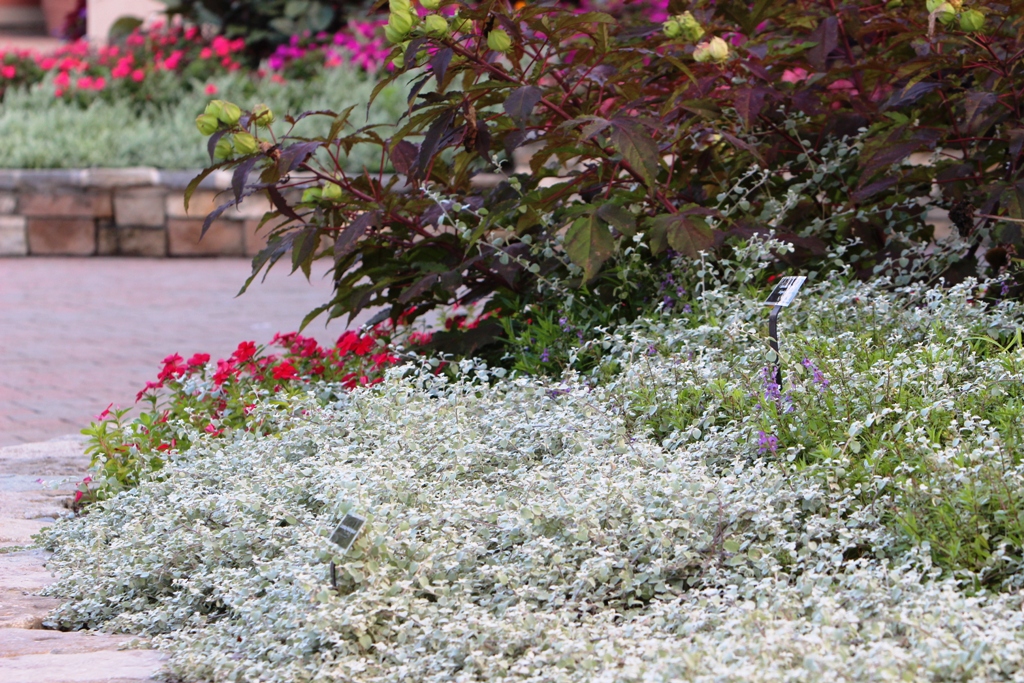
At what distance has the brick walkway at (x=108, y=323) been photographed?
511 centimetres

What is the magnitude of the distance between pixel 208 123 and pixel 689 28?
1.33 meters

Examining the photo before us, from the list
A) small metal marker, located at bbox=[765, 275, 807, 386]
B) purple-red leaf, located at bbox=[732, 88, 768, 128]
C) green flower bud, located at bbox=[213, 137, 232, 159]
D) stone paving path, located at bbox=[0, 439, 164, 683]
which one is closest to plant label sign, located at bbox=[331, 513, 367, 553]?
stone paving path, located at bbox=[0, 439, 164, 683]

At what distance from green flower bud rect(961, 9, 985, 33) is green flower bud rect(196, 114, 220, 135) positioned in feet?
6.44

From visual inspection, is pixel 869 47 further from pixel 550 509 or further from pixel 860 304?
pixel 550 509

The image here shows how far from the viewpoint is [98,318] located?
22.6 feet

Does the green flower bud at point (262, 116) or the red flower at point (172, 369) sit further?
the red flower at point (172, 369)

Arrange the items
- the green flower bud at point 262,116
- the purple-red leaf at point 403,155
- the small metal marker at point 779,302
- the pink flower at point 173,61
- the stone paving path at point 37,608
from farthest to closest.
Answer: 1. the pink flower at point 173,61
2. the purple-red leaf at point 403,155
3. the green flower bud at point 262,116
4. the small metal marker at point 779,302
5. the stone paving path at point 37,608

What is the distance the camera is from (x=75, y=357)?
19.4 feet

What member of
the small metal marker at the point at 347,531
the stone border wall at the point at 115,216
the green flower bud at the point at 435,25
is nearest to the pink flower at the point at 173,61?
the stone border wall at the point at 115,216

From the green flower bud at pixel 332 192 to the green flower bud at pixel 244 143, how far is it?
26 centimetres

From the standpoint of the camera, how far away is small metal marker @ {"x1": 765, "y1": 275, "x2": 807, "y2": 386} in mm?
2738

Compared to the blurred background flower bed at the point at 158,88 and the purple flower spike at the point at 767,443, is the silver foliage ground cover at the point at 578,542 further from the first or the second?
the blurred background flower bed at the point at 158,88

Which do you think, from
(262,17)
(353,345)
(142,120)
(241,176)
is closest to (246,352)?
(353,345)

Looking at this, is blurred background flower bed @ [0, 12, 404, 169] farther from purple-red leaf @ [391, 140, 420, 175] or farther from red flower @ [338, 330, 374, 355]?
purple-red leaf @ [391, 140, 420, 175]
